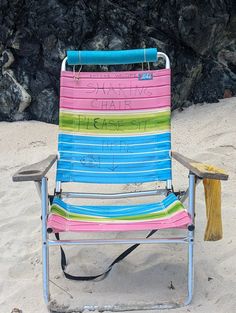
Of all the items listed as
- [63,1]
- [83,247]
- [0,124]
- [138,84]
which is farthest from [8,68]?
[83,247]

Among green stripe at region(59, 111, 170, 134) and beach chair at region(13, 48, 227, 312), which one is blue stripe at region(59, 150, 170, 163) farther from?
green stripe at region(59, 111, 170, 134)

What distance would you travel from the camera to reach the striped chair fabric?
2.93m

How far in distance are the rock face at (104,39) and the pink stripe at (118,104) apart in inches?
95.6

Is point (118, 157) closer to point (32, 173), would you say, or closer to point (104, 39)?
point (32, 173)

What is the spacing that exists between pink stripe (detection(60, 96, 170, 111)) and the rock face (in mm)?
2427

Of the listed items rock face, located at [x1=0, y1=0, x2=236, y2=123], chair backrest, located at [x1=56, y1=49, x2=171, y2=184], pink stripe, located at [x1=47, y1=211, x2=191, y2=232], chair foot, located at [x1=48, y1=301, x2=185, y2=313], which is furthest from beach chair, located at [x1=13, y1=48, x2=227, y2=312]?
rock face, located at [x1=0, y1=0, x2=236, y2=123]

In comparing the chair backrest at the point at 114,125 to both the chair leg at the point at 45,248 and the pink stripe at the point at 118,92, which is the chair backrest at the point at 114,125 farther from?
the chair leg at the point at 45,248

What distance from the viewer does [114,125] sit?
10.0 ft

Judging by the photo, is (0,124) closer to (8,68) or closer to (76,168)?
(8,68)

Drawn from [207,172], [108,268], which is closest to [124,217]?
[108,268]

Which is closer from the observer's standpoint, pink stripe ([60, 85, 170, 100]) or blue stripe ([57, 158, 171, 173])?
blue stripe ([57, 158, 171, 173])

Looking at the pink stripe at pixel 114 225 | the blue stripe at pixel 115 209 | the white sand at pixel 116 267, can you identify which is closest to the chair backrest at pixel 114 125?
the blue stripe at pixel 115 209

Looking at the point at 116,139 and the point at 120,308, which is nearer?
the point at 120,308

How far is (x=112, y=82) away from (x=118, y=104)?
A: 0.17m
